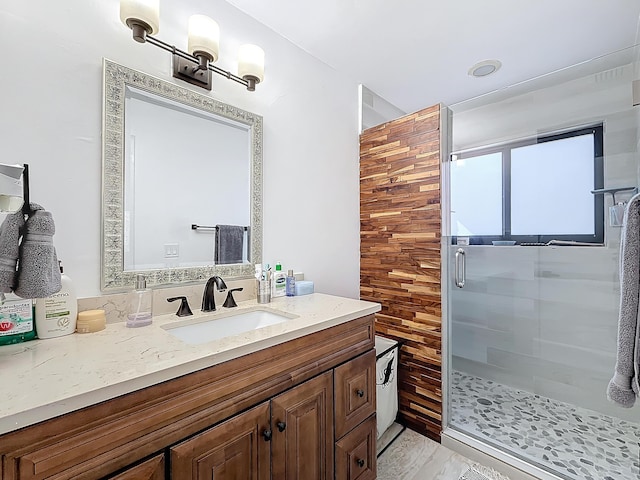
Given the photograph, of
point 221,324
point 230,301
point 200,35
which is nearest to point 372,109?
point 200,35

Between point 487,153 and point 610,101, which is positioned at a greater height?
point 610,101

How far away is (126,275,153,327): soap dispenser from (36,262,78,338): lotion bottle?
0.17 m

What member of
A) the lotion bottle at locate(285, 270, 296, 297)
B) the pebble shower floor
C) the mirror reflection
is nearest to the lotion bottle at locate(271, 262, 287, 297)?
the lotion bottle at locate(285, 270, 296, 297)

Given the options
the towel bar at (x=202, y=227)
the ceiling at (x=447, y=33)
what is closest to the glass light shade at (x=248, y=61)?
the ceiling at (x=447, y=33)

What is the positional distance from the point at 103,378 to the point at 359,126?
7.23 feet

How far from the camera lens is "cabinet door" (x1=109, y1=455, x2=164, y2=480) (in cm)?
66

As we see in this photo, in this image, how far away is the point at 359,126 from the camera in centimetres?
234

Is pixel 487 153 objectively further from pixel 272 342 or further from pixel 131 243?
pixel 131 243

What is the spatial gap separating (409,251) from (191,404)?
5.17 feet

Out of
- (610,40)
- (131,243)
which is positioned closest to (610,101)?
(610,40)

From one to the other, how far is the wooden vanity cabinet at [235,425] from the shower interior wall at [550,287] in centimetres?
98

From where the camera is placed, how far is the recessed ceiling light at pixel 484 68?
2.04 m

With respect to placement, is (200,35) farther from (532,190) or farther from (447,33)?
(532,190)

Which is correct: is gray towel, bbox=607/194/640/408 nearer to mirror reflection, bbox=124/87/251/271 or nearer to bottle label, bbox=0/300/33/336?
mirror reflection, bbox=124/87/251/271
